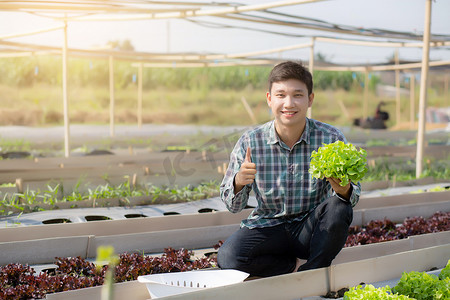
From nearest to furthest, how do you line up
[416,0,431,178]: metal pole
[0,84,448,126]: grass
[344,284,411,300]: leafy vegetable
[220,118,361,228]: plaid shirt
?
[344,284,411,300]: leafy vegetable, [220,118,361,228]: plaid shirt, [416,0,431,178]: metal pole, [0,84,448,126]: grass

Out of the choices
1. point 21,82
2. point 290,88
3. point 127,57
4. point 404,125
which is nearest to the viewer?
point 290,88

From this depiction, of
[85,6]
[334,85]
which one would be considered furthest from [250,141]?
[334,85]

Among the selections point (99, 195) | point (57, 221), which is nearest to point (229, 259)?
point (57, 221)

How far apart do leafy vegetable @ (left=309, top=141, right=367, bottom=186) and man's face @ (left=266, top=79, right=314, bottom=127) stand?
1.02 feet

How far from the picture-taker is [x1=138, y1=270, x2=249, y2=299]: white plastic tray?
2.30 m

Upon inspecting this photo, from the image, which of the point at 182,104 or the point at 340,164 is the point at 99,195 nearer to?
the point at 340,164

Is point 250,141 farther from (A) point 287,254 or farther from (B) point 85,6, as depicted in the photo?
(B) point 85,6

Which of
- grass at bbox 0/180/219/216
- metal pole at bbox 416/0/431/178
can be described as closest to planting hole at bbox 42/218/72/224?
grass at bbox 0/180/219/216

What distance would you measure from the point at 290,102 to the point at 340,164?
47 centimetres

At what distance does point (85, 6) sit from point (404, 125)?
1258 cm

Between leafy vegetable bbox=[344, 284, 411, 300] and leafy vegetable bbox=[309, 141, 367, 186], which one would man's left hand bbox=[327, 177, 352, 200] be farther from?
leafy vegetable bbox=[344, 284, 411, 300]

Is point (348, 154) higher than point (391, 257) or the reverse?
higher

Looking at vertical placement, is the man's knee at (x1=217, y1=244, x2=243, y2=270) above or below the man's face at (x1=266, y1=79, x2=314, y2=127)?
below

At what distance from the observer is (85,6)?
4.73 metres
